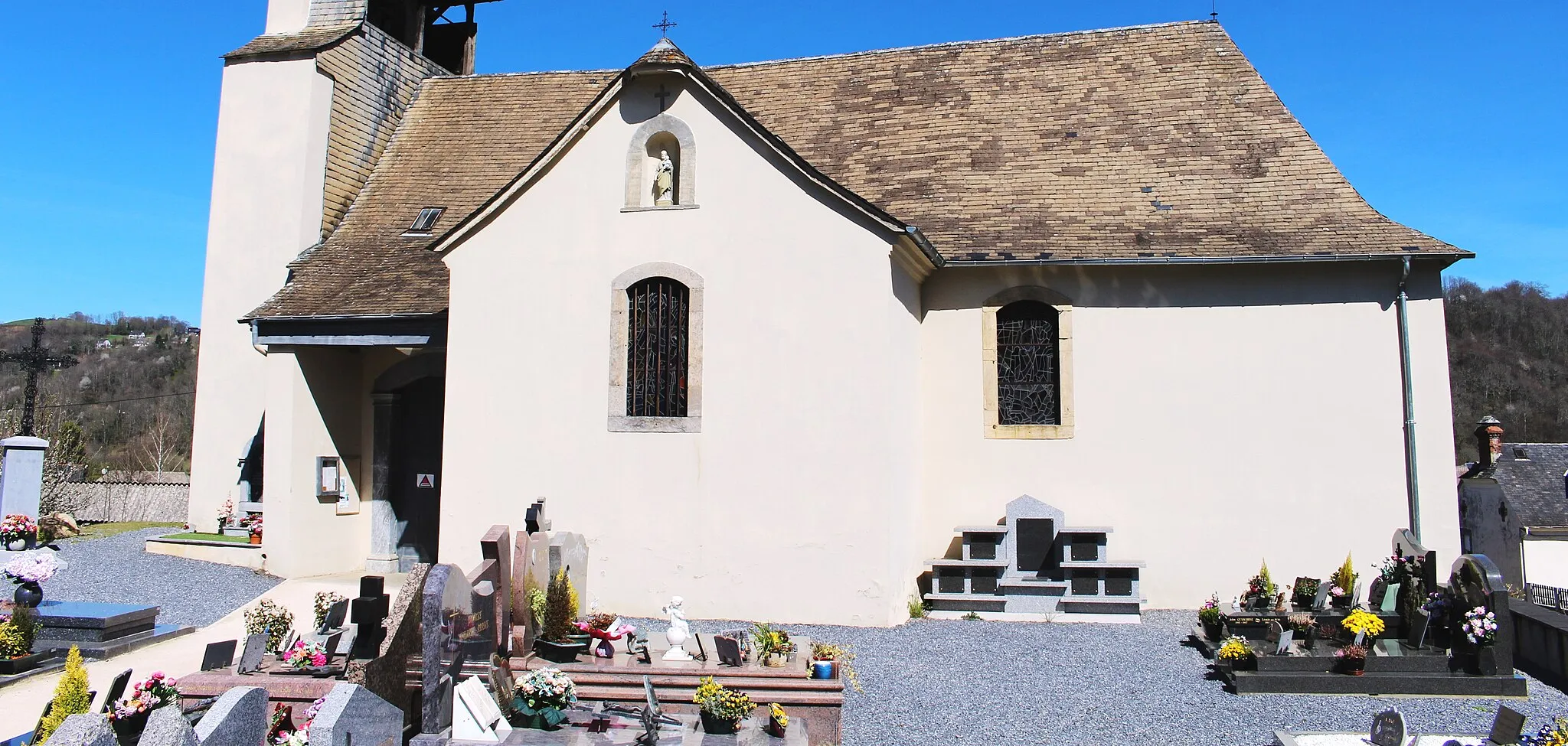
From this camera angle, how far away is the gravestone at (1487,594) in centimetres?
909

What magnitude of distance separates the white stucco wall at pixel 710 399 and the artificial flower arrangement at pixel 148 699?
15.4 ft

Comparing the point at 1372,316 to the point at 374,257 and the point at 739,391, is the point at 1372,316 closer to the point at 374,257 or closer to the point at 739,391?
the point at 739,391

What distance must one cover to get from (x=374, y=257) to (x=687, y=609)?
771 cm

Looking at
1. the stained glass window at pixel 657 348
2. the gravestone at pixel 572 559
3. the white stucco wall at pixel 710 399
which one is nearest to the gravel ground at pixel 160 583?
the white stucco wall at pixel 710 399

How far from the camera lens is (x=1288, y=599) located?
12086 mm

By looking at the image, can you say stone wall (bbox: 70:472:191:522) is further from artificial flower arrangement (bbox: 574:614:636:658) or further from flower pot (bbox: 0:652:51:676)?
artificial flower arrangement (bbox: 574:614:636:658)

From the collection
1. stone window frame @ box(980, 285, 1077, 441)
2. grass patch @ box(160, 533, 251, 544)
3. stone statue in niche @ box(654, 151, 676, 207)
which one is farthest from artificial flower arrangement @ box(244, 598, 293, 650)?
stone window frame @ box(980, 285, 1077, 441)

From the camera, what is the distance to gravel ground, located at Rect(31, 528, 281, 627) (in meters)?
12.7

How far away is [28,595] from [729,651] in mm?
7596

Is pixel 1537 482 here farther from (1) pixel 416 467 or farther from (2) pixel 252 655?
(2) pixel 252 655

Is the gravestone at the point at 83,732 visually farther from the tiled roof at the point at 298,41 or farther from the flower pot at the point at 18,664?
the tiled roof at the point at 298,41

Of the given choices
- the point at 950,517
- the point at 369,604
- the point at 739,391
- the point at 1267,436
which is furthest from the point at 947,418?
the point at 369,604

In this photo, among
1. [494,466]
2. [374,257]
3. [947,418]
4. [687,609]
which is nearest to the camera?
[687,609]

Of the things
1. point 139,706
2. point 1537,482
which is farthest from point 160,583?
point 1537,482
